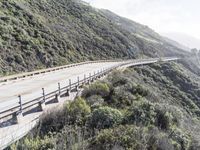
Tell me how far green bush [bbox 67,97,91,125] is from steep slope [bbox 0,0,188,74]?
79.6 feet

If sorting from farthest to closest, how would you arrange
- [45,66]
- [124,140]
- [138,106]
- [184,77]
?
[184,77]
[45,66]
[138,106]
[124,140]

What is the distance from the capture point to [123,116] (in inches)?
597

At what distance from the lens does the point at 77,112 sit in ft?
51.0

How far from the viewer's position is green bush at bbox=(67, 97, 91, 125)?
49.3ft

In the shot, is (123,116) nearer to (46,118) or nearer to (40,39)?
(46,118)

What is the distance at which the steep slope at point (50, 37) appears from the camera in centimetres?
4547

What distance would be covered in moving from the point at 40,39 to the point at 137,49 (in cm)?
5136

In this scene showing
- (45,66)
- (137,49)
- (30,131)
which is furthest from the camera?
(137,49)

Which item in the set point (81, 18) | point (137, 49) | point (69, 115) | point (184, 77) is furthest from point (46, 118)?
point (137, 49)

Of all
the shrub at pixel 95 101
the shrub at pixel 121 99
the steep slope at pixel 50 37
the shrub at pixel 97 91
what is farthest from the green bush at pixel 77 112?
the steep slope at pixel 50 37

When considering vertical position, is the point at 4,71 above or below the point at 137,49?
above

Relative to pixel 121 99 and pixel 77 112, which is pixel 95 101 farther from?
pixel 77 112

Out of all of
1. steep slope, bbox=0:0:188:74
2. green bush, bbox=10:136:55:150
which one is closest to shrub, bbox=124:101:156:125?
green bush, bbox=10:136:55:150

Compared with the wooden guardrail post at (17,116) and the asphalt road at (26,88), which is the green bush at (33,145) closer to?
the wooden guardrail post at (17,116)
